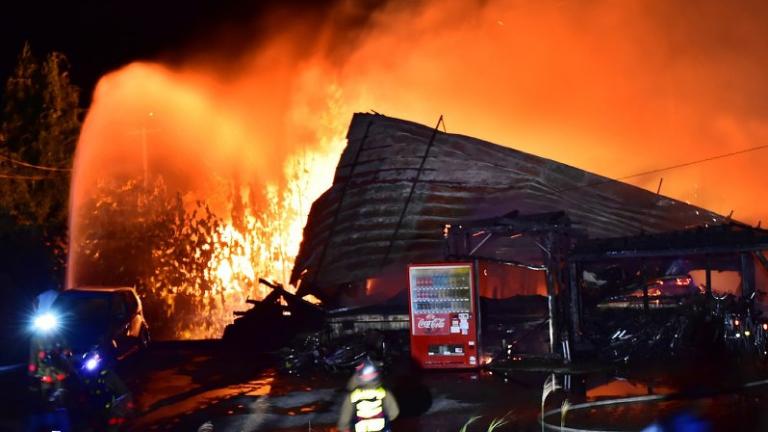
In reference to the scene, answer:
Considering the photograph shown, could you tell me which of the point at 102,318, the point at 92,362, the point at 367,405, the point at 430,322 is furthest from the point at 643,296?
the point at 102,318

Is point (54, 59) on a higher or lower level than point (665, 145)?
higher

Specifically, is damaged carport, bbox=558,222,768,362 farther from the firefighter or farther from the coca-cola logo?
the firefighter

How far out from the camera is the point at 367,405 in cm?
659

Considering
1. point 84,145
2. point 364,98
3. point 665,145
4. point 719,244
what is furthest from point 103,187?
point 665,145

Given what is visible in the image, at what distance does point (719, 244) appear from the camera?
13.8 m

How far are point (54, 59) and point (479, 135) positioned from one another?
61.6ft

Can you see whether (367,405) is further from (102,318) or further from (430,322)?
(102,318)

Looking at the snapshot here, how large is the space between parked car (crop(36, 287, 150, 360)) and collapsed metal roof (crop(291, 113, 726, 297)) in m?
5.07

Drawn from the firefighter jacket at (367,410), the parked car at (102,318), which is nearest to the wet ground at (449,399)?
the parked car at (102,318)

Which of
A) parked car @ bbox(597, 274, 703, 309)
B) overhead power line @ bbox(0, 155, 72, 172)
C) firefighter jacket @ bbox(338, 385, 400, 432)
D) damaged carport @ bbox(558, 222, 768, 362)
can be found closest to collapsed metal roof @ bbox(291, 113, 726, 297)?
parked car @ bbox(597, 274, 703, 309)

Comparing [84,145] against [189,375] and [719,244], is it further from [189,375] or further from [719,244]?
[719,244]

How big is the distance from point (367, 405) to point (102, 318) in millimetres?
10775

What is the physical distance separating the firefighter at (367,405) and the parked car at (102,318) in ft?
29.9

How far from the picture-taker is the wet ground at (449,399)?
978 cm
